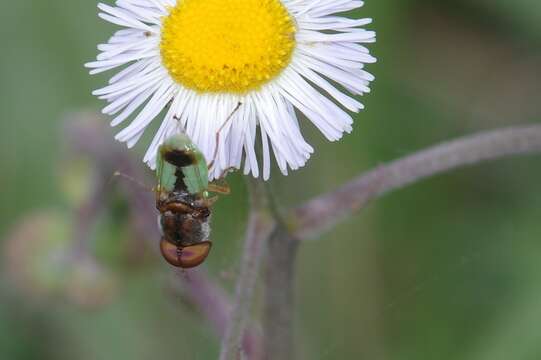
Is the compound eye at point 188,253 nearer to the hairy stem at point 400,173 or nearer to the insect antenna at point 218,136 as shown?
the insect antenna at point 218,136

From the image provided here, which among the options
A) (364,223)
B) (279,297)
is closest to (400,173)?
(279,297)

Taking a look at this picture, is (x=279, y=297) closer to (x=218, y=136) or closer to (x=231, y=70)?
(x=218, y=136)

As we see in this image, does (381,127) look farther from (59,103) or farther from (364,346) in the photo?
(59,103)

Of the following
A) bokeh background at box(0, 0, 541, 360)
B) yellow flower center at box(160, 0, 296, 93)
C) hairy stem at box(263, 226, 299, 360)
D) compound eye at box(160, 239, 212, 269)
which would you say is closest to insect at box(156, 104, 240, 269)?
compound eye at box(160, 239, 212, 269)

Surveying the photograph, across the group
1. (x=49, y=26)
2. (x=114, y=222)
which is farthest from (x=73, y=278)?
(x=49, y=26)

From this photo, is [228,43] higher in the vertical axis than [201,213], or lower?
higher
